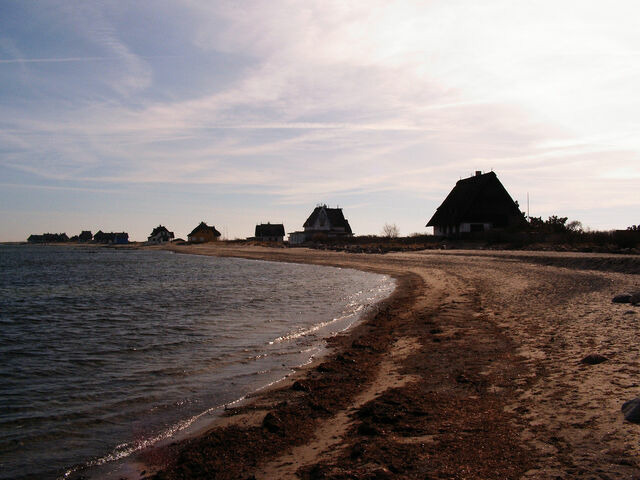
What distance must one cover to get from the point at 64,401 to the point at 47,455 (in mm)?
2403

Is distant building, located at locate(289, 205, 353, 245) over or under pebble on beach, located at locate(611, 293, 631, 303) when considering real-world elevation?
over

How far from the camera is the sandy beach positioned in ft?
15.7

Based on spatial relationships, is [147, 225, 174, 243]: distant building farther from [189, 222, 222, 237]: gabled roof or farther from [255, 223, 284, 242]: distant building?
[255, 223, 284, 242]: distant building

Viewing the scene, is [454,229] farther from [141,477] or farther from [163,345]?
[141,477]

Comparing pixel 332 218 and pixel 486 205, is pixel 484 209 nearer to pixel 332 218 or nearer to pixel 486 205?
pixel 486 205

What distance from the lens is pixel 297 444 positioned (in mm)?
5855

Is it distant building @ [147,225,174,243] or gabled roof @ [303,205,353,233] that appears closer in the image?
gabled roof @ [303,205,353,233]

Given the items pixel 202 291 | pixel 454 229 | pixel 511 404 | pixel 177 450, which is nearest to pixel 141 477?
pixel 177 450

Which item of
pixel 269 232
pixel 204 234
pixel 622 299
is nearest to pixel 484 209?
pixel 622 299

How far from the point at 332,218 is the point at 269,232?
3332 cm

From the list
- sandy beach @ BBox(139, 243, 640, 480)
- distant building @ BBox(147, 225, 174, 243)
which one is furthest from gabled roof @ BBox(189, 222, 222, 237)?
sandy beach @ BBox(139, 243, 640, 480)

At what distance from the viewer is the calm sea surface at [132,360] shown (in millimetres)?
6797

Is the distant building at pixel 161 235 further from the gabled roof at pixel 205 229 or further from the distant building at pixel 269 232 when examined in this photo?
the distant building at pixel 269 232

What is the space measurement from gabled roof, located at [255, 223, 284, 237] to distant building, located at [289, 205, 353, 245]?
26.7 m
